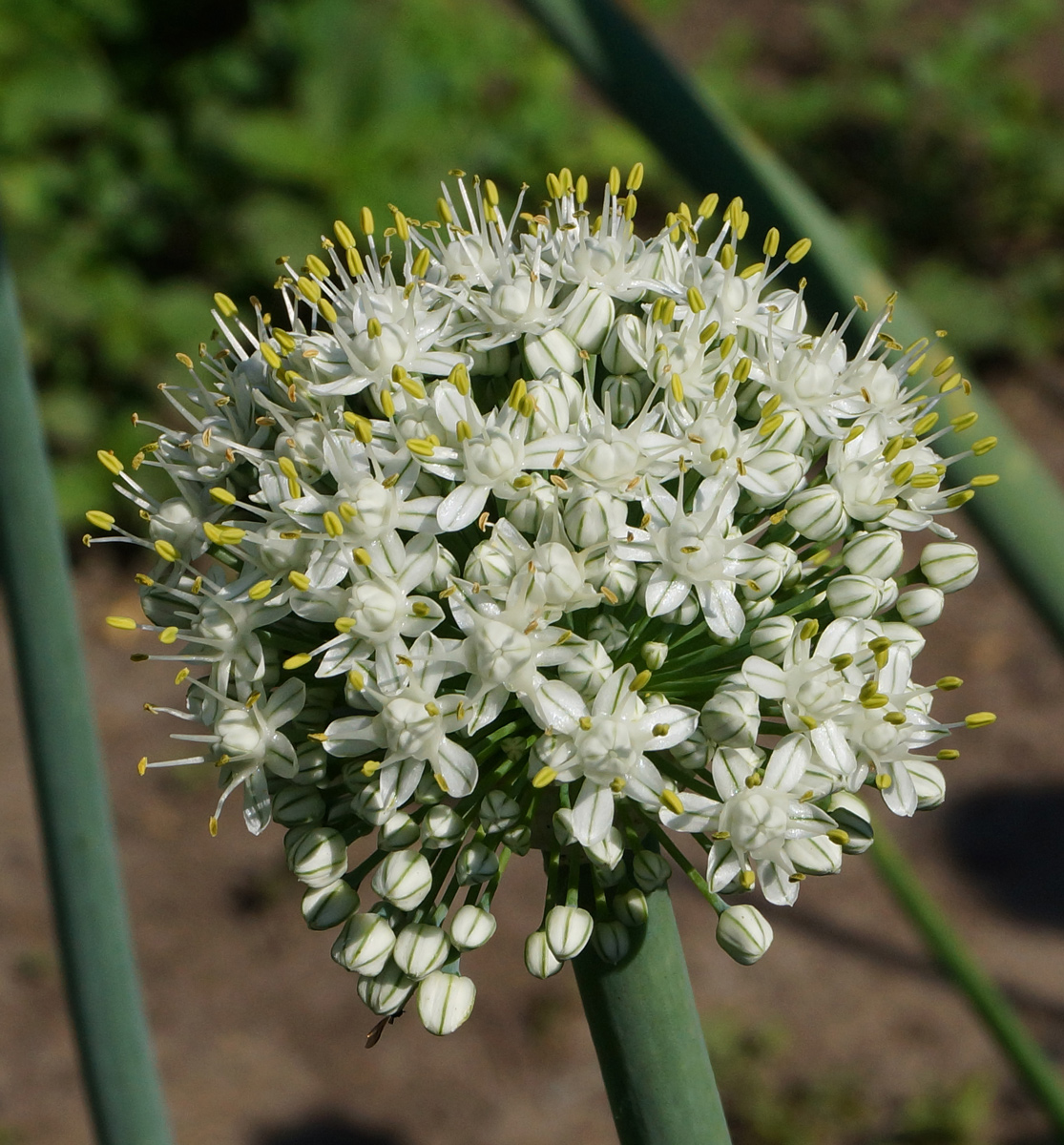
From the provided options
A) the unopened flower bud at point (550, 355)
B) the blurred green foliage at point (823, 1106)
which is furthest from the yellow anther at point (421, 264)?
the blurred green foliage at point (823, 1106)

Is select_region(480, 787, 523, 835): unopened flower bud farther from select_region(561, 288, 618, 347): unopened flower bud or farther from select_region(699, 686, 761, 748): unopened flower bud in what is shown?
select_region(561, 288, 618, 347): unopened flower bud

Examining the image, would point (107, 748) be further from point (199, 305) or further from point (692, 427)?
point (692, 427)

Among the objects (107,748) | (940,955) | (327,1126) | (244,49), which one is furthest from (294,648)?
(244,49)

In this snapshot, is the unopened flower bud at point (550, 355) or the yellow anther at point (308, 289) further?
the yellow anther at point (308, 289)

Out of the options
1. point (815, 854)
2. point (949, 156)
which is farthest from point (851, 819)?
point (949, 156)

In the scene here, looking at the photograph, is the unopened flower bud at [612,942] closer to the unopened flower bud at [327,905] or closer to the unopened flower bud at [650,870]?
the unopened flower bud at [650,870]

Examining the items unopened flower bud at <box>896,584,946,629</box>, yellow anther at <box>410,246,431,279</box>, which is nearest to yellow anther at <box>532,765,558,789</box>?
unopened flower bud at <box>896,584,946,629</box>
